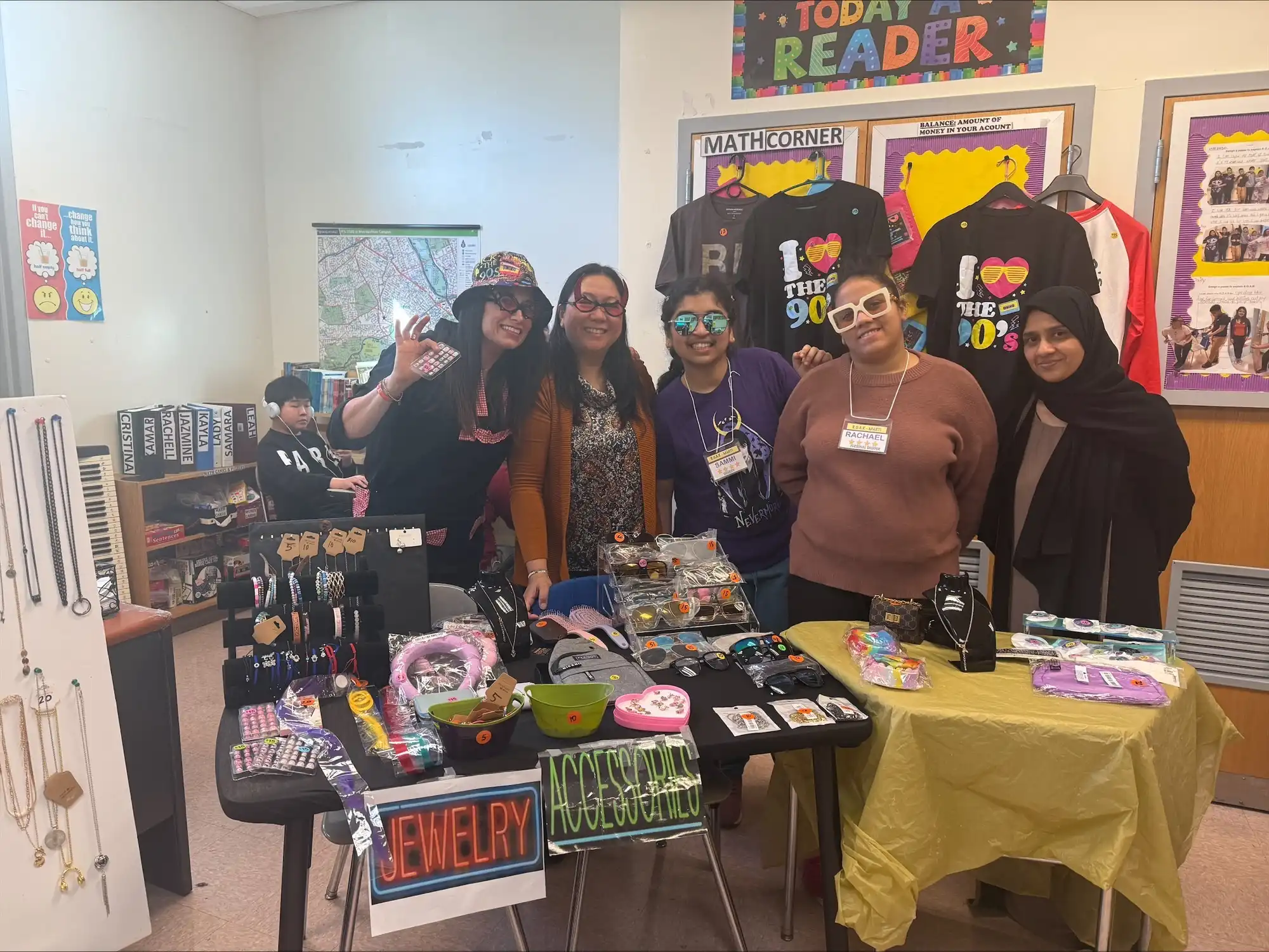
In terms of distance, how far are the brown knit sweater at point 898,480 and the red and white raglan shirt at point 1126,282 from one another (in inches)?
38.9

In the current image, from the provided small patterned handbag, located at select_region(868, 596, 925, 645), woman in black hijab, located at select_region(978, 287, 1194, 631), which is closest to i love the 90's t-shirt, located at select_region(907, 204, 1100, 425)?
woman in black hijab, located at select_region(978, 287, 1194, 631)

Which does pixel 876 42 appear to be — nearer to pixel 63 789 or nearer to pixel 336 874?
pixel 336 874

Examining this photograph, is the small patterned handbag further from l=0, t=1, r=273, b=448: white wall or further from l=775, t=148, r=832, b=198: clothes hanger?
l=0, t=1, r=273, b=448: white wall

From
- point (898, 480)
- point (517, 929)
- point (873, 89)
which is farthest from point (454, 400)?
point (873, 89)

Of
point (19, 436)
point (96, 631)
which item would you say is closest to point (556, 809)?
point (96, 631)

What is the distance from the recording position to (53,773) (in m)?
1.73

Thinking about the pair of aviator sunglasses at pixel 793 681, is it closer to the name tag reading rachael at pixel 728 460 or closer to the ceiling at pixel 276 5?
the name tag reading rachael at pixel 728 460

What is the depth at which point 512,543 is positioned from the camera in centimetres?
259

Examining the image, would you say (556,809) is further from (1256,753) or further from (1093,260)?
(1256,753)

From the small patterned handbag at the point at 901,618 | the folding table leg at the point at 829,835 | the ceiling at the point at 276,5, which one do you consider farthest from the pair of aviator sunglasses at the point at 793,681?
the ceiling at the point at 276,5

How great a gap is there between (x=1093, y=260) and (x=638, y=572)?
5.94ft

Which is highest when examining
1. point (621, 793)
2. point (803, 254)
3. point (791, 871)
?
point (803, 254)

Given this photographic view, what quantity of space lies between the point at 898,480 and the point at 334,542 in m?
1.25

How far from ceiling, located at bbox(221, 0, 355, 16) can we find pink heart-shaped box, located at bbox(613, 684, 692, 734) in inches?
167
